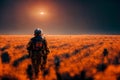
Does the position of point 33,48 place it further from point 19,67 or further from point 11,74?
point 19,67

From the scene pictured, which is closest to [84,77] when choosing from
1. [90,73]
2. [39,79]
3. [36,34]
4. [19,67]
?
[90,73]

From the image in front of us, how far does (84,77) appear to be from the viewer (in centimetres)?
1107

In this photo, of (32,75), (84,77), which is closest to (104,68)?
(84,77)

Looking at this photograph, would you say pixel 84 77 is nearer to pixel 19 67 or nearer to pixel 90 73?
pixel 90 73

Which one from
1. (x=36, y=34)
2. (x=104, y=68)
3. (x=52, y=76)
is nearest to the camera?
(x=36, y=34)

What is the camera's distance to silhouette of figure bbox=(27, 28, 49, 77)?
1062cm

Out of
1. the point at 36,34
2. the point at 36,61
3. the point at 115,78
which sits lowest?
the point at 115,78

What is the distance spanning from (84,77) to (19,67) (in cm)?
382

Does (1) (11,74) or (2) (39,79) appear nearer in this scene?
(2) (39,79)

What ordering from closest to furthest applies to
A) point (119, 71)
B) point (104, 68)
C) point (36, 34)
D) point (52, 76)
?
point (36, 34), point (52, 76), point (119, 71), point (104, 68)

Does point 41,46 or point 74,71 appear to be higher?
point 41,46

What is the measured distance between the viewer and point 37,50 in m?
10.8

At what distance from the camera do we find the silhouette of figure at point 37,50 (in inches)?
418

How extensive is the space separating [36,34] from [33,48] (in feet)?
1.69
